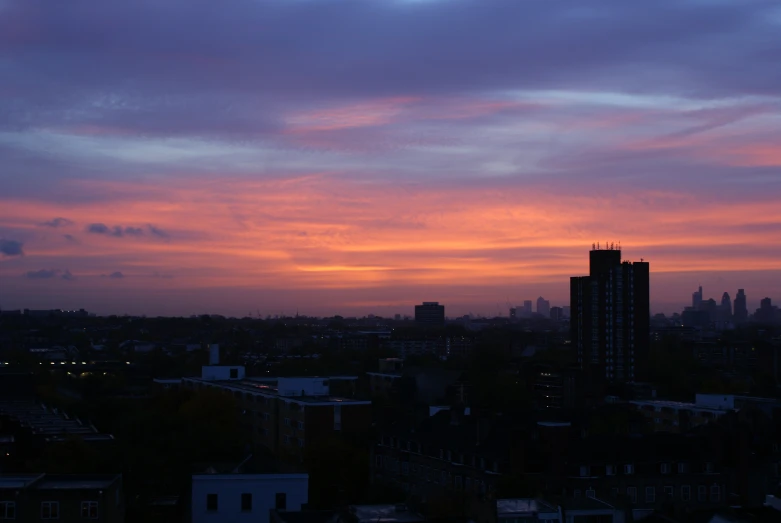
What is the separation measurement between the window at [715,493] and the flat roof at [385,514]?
1893 centimetres

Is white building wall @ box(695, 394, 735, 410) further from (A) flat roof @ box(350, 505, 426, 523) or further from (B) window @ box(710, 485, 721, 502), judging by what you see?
(A) flat roof @ box(350, 505, 426, 523)

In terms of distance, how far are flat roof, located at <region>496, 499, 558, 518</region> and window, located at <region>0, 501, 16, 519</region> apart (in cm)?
1106

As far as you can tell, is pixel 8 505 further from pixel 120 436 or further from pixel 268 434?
pixel 268 434

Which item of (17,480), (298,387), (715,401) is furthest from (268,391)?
(17,480)

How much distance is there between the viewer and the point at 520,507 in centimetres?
2475

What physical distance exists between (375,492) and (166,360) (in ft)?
255

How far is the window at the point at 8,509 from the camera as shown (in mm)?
24172

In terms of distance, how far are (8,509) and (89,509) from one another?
180cm

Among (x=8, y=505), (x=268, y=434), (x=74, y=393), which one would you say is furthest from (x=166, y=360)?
(x=8, y=505)

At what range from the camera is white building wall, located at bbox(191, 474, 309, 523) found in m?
28.4

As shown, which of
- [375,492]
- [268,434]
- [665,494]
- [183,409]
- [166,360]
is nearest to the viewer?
[375,492]

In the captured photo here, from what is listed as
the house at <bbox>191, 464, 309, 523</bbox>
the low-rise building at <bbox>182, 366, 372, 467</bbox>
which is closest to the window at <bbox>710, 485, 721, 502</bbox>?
the low-rise building at <bbox>182, 366, 372, 467</bbox>

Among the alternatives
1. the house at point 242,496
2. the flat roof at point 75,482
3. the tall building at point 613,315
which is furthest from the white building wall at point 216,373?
the flat roof at point 75,482

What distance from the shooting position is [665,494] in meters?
37.4
